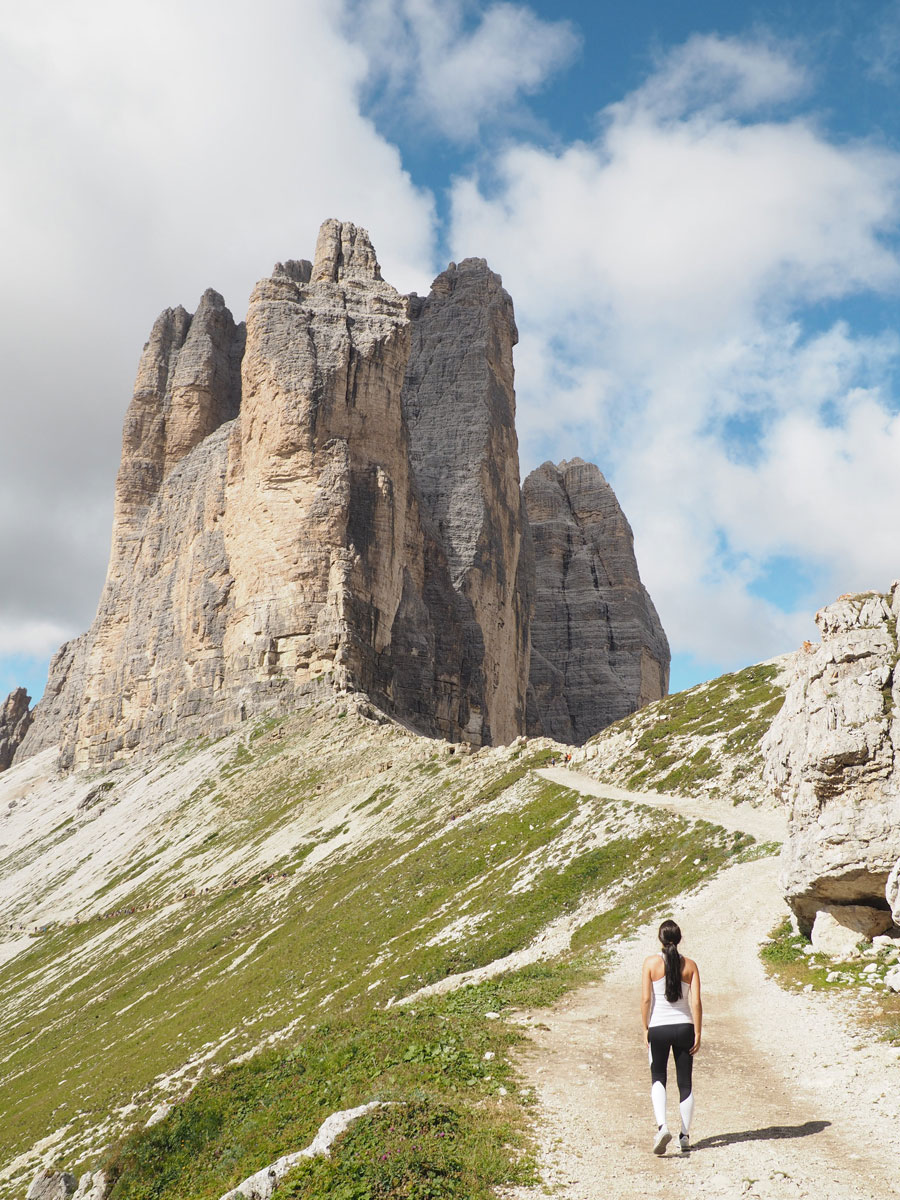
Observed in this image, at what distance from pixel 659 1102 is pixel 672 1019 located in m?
0.91

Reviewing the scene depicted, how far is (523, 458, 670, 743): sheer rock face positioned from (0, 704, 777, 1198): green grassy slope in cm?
7327

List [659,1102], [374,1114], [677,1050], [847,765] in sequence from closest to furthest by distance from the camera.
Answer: [659,1102]
[677,1050]
[374,1114]
[847,765]

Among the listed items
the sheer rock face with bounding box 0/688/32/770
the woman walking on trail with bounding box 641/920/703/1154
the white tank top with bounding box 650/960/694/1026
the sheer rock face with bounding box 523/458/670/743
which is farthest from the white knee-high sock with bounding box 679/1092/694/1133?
the sheer rock face with bounding box 0/688/32/770

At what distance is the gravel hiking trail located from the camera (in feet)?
33.6

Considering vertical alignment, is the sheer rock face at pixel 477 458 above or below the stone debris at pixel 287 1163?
above

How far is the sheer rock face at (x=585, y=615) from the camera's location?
491ft

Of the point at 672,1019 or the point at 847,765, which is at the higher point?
the point at 847,765

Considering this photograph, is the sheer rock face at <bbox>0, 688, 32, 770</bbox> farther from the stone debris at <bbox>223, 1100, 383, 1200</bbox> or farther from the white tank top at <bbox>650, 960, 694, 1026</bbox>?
the white tank top at <bbox>650, 960, 694, 1026</bbox>

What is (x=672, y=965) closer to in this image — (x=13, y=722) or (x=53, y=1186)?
(x=53, y=1186)

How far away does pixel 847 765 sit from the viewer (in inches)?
721

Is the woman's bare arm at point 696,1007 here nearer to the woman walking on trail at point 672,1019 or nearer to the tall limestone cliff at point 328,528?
the woman walking on trail at point 672,1019

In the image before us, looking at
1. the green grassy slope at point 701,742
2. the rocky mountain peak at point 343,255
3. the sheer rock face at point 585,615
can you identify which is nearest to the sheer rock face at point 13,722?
the sheer rock face at point 585,615

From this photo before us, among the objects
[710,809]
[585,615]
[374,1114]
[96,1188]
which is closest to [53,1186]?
[96,1188]

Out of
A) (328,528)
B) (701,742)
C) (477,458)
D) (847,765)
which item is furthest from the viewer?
(477,458)
